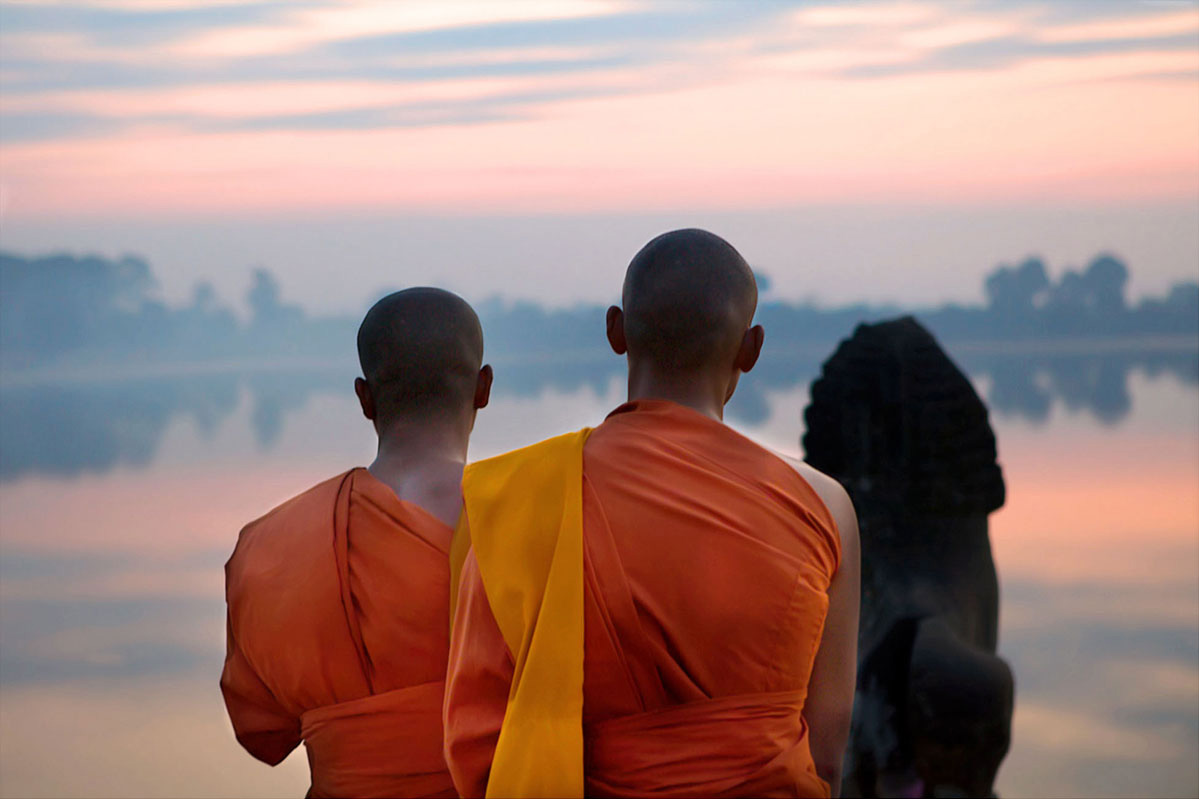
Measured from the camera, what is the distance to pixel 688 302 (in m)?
2.44

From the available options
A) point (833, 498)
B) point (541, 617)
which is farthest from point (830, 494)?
point (541, 617)

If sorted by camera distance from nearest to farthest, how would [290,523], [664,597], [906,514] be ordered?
1. [664,597]
2. [290,523]
3. [906,514]

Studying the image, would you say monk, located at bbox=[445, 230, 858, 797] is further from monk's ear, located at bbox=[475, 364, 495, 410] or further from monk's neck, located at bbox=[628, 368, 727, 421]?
monk's ear, located at bbox=[475, 364, 495, 410]

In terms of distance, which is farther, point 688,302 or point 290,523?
point 290,523

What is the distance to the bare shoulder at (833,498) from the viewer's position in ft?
7.99

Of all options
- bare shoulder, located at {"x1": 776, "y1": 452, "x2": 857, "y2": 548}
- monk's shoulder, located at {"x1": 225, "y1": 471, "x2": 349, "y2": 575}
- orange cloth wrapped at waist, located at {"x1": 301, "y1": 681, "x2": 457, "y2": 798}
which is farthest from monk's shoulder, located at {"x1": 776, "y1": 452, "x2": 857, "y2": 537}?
monk's shoulder, located at {"x1": 225, "y1": 471, "x2": 349, "y2": 575}

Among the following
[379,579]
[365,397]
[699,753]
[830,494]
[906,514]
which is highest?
[365,397]

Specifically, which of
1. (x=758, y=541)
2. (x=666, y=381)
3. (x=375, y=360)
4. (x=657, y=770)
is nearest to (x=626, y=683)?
(x=657, y=770)

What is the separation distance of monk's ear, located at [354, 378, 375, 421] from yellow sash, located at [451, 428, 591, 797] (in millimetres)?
715

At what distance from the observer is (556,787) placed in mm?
2277

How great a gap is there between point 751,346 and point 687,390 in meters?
0.16

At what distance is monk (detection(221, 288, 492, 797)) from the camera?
2.84 m

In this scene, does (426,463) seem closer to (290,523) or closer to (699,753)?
(290,523)

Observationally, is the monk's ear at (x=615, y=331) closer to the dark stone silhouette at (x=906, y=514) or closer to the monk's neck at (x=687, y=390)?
the monk's neck at (x=687, y=390)
